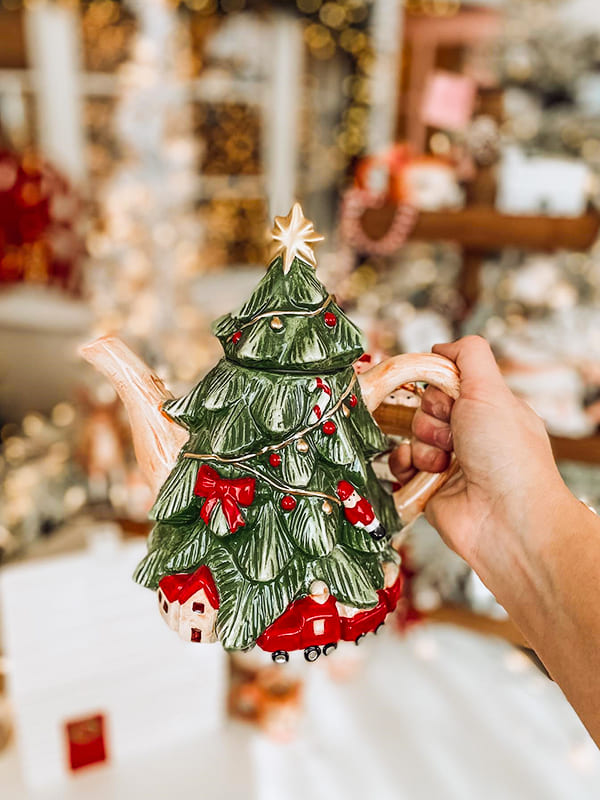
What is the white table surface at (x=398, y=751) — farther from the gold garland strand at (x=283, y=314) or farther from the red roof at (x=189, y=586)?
the gold garland strand at (x=283, y=314)

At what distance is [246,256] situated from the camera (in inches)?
130

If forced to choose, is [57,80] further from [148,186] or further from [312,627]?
[312,627]

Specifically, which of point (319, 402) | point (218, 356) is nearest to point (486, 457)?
point (319, 402)

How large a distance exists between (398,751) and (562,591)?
0.80m

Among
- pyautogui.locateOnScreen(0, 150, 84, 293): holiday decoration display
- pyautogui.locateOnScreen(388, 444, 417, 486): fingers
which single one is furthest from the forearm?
pyautogui.locateOnScreen(0, 150, 84, 293): holiday decoration display

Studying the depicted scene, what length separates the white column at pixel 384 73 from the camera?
9.25 ft

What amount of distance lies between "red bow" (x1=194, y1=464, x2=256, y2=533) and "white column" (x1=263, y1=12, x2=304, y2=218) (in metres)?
2.58

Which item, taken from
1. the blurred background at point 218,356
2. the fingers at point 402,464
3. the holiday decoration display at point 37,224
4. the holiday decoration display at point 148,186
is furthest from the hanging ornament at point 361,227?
the holiday decoration display at point 37,224

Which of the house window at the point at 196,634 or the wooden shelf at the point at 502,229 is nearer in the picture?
the house window at the point at 196,634

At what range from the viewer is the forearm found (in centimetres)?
56

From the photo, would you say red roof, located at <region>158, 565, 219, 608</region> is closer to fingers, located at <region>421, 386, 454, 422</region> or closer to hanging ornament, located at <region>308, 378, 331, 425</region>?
hanging ornament, located at <region>308, 378, 331, 425</region>

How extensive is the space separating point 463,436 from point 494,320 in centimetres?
92

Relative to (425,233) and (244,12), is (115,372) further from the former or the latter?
(244,12)

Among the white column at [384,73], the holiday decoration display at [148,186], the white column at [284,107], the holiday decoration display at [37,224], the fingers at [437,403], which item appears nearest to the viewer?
the fingers at [437,403]
